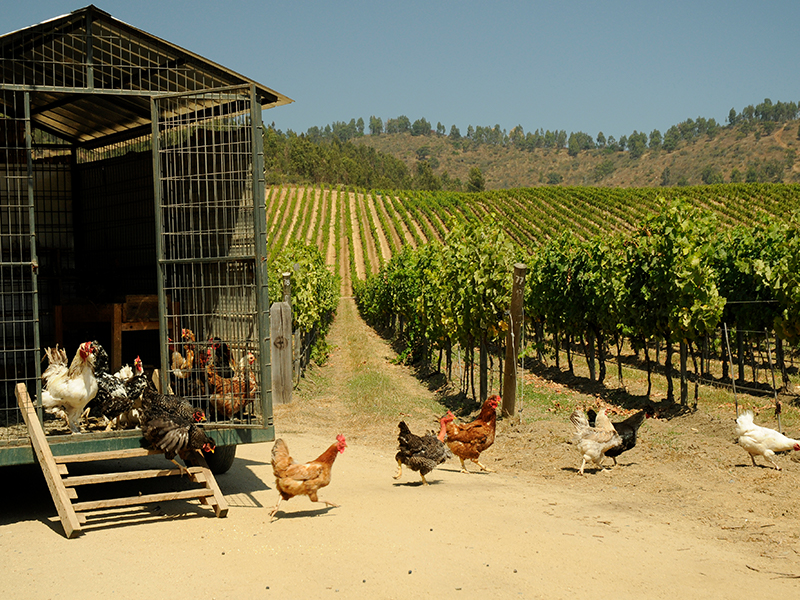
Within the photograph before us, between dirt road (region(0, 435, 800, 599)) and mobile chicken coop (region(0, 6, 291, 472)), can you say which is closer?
dirt road (region(0, 435, 800, 599))

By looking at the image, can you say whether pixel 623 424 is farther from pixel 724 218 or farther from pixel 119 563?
pixel 724 218

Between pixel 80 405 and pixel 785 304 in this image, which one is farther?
pixel 785 304

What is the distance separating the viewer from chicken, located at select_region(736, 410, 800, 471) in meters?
8.29

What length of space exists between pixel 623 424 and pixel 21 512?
7340mm

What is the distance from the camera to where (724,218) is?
5881cm

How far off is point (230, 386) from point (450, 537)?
294cm

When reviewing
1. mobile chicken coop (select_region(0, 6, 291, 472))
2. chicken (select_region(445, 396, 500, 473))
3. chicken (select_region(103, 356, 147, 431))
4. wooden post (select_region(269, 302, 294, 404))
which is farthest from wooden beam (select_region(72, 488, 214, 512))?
wooden post (select_region(269, 302, 294, 404))

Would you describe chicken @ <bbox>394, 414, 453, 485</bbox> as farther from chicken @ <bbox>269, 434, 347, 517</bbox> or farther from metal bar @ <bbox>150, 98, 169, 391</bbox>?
metal bar @ <bbox>150, 98, 169, 391</bbox>

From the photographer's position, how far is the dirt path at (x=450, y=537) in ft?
15.9

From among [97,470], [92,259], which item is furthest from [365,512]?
[92,259]

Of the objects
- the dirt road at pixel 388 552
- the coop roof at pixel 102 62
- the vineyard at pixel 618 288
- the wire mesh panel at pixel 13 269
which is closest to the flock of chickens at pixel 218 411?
the dirt road at pixel 388 552

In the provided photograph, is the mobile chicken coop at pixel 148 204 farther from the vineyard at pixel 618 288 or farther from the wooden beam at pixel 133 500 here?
the vineyard at pixel 618 288

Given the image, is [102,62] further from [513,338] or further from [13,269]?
[513,338]

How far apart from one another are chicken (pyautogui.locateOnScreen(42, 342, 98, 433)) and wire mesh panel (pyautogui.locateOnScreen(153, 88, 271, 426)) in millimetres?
762
